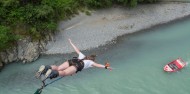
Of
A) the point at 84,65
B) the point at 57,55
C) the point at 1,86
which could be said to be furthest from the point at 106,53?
the point at 84,65

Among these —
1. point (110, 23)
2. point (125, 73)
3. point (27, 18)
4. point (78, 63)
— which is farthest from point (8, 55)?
point (78, 63)

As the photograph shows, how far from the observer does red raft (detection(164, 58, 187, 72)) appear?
87.6 ft

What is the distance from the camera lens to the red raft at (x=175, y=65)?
26703 mm

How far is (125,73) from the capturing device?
87.6 feet

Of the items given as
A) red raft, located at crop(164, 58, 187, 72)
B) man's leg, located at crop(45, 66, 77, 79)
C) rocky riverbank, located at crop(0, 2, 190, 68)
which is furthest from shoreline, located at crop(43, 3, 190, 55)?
man's leg, located at crop(45, 66, 77, 79)

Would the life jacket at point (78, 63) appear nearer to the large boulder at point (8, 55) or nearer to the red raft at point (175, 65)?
the red raft at point (175, 65)

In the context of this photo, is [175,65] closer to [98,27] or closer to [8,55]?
[98,27]

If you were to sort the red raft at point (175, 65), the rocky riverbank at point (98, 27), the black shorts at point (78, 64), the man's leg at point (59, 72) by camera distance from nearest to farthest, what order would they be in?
1. the man's leg at point (59, 72)
2. the black shorts at point (78, 64)
3. the red raft at point (175, 65)
4. the rocky riverbank at point (98, 27)

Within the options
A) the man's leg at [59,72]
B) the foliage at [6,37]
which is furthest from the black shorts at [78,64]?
the foliage at [6,37]

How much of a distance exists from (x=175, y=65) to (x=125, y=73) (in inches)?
145

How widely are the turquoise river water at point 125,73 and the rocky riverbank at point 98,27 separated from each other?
0.73 metres

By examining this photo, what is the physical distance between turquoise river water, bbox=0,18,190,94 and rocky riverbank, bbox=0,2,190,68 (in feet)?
2.38

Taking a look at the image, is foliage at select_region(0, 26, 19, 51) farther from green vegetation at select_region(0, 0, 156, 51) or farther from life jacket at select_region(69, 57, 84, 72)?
life jacket at select_region(69, 57, 84, 72)

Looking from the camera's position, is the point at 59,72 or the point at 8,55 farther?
the point at 8,55
